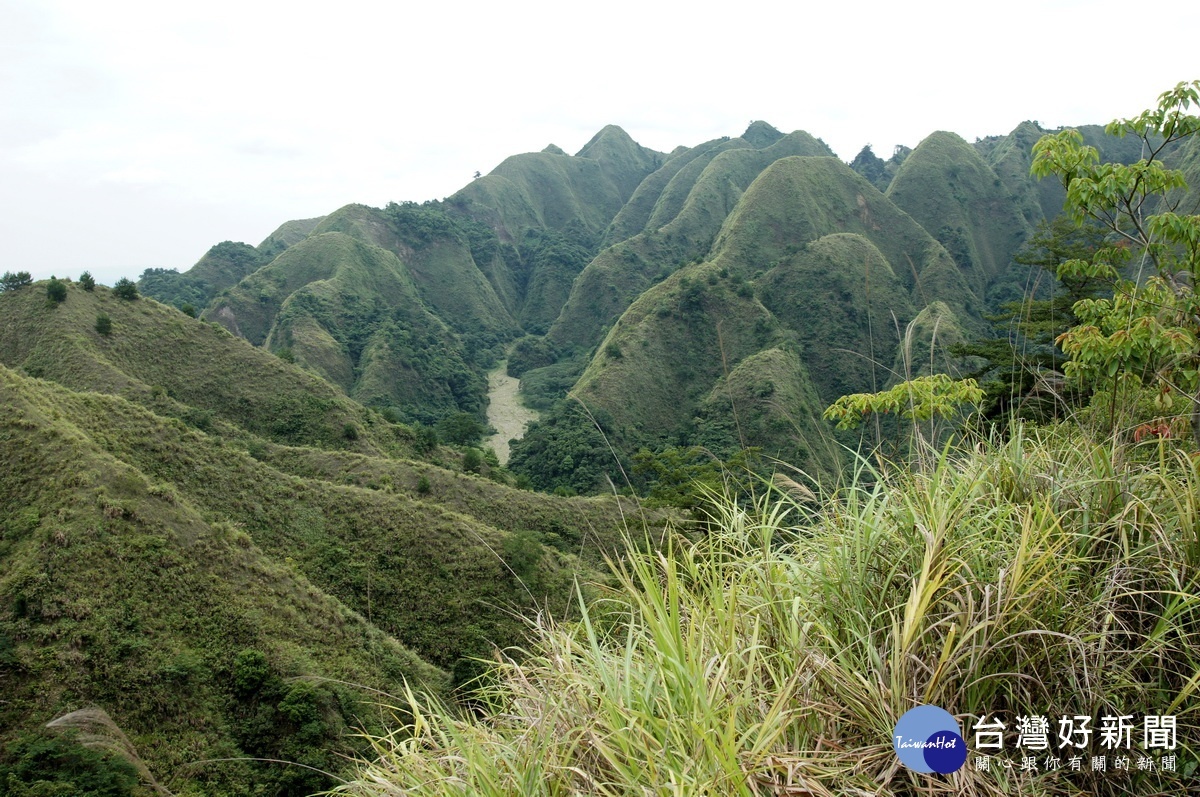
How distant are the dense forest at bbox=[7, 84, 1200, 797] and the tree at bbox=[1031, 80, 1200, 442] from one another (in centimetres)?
5

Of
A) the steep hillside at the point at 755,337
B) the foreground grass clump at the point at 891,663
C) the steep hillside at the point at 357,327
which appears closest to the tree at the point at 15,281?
the steep hillside at the point at 357,327

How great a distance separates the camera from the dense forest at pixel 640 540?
2.68 metres

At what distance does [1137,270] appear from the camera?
578 cm

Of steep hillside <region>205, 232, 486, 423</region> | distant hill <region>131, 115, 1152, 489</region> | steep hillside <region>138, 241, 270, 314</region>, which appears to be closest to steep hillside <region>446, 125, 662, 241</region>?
distant hill <region>131, 115, 1152, 489</region>

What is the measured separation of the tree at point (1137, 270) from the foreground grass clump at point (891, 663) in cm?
194

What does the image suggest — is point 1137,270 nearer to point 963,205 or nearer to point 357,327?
point 357,327

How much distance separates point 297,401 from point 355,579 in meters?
21.0

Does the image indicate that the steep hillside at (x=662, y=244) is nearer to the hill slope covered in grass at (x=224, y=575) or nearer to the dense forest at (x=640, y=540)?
the dense forest at (x=640, y=540)

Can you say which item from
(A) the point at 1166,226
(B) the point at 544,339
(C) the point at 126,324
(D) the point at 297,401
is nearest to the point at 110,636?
(A) the point at 1166,226

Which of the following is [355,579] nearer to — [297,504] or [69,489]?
[297,504]

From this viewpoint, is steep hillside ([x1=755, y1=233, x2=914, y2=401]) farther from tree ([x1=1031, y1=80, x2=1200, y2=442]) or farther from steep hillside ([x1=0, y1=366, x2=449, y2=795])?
tree ([x1=1031, y1=80, x2=1200, y2=442])

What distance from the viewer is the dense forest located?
2.68m

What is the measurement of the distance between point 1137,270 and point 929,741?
537 cm

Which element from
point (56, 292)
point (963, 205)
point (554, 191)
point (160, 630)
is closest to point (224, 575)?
point (160, 630)
